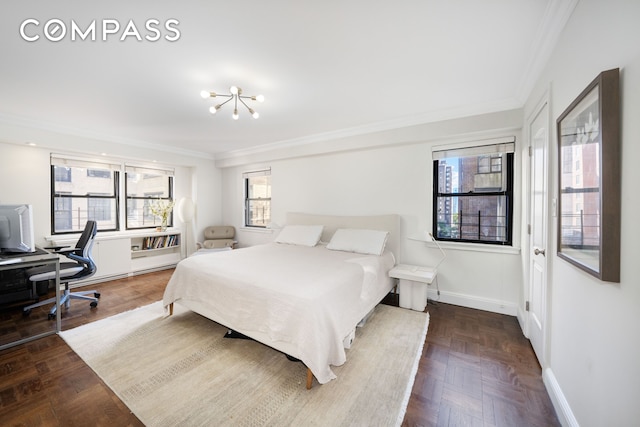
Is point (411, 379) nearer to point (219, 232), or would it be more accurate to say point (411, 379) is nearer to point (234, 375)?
point (234, 375)

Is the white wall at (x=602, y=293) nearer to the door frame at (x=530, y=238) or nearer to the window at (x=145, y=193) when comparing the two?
the door frame at (x=530, y=238)

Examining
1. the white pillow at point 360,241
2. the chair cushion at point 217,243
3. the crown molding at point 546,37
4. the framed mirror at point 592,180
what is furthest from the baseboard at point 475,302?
the chair cushion at point 217,243

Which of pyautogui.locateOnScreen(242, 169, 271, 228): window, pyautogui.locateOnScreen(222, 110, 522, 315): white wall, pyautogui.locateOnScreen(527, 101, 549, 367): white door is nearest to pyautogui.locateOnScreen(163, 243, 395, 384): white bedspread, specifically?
pyautogui.locateOnScreen(222, 110, 522, 315): white wall

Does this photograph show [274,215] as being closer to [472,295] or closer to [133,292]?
[133,292]

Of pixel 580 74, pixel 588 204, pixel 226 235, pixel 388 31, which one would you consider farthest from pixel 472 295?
pixel 226 235

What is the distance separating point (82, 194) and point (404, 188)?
5276mm

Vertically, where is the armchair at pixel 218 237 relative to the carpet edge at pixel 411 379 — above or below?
above

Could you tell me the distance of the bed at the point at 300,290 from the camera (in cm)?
186

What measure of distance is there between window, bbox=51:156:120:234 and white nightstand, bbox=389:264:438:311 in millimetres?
5017

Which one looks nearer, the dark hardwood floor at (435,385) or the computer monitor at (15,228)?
the dark hardwood floor at (435,385)

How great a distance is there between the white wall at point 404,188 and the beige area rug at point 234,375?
100cm

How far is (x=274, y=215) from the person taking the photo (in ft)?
16.8

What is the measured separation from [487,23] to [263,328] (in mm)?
2665

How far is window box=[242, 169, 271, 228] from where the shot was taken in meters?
5.33
